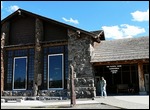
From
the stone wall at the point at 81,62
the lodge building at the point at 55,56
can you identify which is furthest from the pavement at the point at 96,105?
the lodge building at the point at 55,56

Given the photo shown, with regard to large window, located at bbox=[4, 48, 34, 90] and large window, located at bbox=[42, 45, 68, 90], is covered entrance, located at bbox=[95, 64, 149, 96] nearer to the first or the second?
large window, located at bbox=[42, 45, 68, 90]

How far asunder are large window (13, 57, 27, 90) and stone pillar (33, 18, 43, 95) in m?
1.13

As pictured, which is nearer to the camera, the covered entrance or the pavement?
the pavement

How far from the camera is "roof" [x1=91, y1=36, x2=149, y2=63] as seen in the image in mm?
18984

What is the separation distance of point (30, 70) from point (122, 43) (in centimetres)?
882

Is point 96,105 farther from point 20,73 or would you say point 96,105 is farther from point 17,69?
point 17,69

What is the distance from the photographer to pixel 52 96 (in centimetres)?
1938

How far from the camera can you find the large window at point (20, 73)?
67.7 ft

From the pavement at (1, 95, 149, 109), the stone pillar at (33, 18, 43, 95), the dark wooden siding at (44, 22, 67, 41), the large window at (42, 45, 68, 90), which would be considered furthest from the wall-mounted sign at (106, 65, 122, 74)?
the pavement at (1, 95, 149, 109)

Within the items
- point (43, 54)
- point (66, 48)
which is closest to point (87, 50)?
point (66, 48)

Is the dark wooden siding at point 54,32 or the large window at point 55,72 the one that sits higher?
the dark wooden siding at point 54,32

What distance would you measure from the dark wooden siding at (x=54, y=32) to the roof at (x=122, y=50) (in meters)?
3.27

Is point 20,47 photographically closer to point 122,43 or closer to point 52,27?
point 52,27

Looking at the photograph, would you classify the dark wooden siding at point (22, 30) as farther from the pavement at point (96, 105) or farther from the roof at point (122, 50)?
the pavement at point (96, 105)
